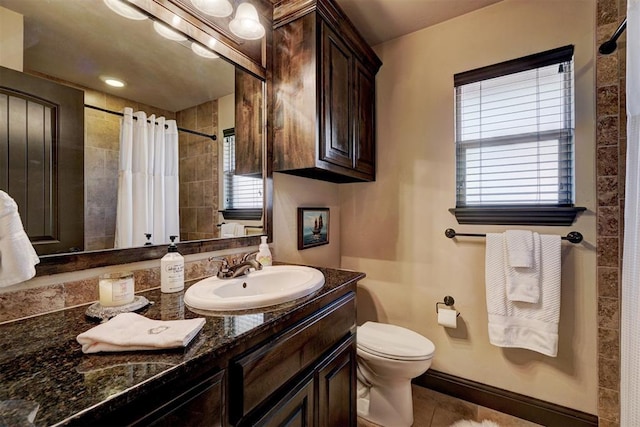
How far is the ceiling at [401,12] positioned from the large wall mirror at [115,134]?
0.92 m

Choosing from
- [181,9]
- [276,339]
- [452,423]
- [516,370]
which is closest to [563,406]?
[516,370]

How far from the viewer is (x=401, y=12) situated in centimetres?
176

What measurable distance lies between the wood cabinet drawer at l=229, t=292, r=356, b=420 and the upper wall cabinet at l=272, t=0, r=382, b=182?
79 centimetres

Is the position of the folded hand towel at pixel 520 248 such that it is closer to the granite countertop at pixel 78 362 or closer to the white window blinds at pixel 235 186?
the granite countertop at pixel 78 362

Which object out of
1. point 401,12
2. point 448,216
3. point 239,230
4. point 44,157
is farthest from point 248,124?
point 448,216

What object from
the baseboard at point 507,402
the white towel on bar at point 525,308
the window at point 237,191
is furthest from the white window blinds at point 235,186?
the baseboard at point 507,402

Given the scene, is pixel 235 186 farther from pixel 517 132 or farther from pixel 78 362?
pixel 517 132

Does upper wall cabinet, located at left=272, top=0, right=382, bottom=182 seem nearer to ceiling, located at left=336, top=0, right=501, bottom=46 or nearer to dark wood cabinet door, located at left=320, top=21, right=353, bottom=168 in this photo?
dark wood cabinet door, located at left=320, top=21, right=353, bottom=168

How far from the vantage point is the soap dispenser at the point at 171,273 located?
989 millimetres

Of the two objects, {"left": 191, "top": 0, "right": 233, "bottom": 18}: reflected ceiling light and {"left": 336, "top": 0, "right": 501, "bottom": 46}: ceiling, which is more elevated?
{"left": 336, "top": 0, "right": 501, "bottom": 46}: ceiling

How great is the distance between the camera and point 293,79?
1499mm

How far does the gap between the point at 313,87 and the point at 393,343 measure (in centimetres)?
152

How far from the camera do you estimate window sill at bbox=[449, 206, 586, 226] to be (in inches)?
58.7

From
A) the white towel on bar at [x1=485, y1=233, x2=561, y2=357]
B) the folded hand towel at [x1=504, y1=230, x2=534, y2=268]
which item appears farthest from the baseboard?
the folded hand towel at [x1=504, y1=230, x2=534, y2=268]
